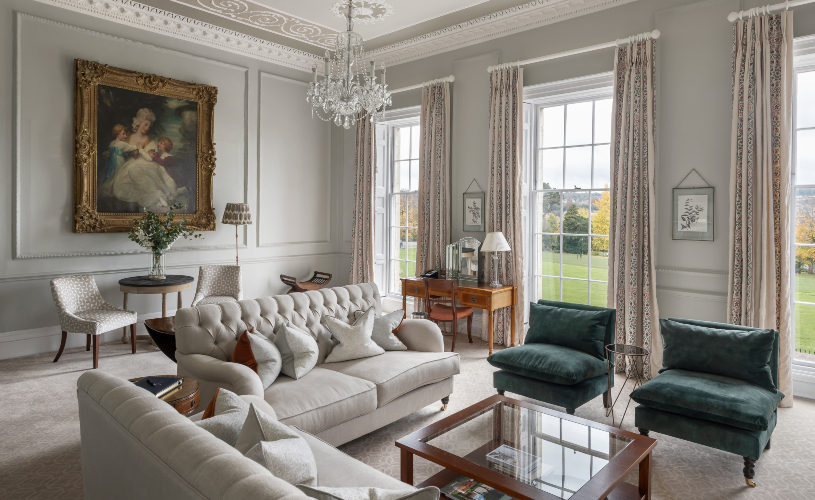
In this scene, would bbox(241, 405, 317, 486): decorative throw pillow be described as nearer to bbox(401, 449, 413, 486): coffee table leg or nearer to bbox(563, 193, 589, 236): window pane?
bbox(401, 449, 413, 486): coffee table leg

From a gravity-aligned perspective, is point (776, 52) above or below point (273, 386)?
above

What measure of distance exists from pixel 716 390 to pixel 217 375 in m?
2.97

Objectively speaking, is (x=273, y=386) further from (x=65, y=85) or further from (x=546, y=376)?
(x=65, y=85)

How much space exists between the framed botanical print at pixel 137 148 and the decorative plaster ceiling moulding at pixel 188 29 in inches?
22.1

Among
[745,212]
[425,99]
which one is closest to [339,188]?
[425,99]

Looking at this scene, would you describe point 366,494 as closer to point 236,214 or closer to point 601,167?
point 601,167

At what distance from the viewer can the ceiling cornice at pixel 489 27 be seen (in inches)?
208

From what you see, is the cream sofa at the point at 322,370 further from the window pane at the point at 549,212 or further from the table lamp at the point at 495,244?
the window pane at the point at 549,212

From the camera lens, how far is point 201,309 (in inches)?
137

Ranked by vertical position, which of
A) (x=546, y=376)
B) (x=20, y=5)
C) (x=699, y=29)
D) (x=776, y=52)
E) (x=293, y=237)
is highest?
(x=20, y=5)

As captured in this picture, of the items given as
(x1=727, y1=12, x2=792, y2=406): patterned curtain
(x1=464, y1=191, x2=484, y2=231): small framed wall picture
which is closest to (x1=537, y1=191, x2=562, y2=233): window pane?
(x1=464, y1=191, x2=484, y2=231): small framed wall picture

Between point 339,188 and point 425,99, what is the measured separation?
2149mm

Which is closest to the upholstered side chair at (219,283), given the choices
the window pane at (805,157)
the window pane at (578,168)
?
→ the window pane at (578,168)

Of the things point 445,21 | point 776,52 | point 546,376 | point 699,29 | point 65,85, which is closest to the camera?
point 546,376
